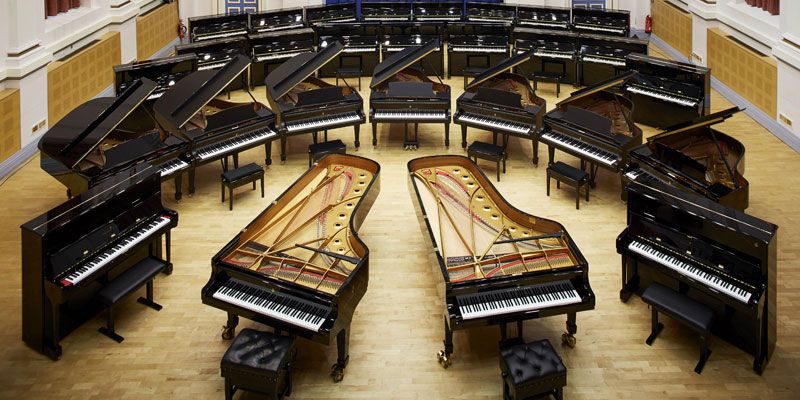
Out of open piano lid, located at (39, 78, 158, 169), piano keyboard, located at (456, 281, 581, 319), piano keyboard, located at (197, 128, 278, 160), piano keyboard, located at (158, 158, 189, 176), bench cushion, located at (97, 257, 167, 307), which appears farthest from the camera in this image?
piano keyboard, located at (197, 128, 278, 160)

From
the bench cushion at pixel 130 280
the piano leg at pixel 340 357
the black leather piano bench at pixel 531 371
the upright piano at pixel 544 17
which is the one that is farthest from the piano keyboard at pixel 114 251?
the upright piano at pixel 544 17

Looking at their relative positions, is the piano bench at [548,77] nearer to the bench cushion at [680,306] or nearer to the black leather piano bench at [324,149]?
the black leather piano bench at [324,149]

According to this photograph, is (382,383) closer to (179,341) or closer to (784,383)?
(179,341)

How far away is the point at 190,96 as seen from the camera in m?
9.02

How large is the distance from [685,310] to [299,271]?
3410mm

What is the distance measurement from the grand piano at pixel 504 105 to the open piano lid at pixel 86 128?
4.66 m

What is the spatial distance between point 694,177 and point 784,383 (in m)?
2.58

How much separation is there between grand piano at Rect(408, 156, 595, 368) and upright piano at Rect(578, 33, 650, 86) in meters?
7.64

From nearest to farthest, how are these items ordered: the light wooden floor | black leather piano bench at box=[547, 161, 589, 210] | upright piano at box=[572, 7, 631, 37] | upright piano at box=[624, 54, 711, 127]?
the light wooden floor, black leather piano bench at box=[547, 161, 589, 210], upright piano at box=[624, 54, 711, 127], upright piano at box=[572, 7, 631, 37]

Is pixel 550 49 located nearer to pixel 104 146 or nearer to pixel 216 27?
pixel 216 27

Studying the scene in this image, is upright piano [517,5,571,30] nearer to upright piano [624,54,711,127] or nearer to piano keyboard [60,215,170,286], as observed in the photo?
upright piano [624,54,711,127]

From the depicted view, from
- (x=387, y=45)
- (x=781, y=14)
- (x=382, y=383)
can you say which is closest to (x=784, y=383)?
(x=382, y=383)

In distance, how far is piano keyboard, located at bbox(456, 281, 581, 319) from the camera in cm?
588

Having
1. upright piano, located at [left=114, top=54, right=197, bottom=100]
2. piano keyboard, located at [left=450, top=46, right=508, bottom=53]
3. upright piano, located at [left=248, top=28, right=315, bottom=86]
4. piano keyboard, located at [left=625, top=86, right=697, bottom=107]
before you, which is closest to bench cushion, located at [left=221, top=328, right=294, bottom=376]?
upright piano, located at [left=114, top=54, right=197, bottom=100]
